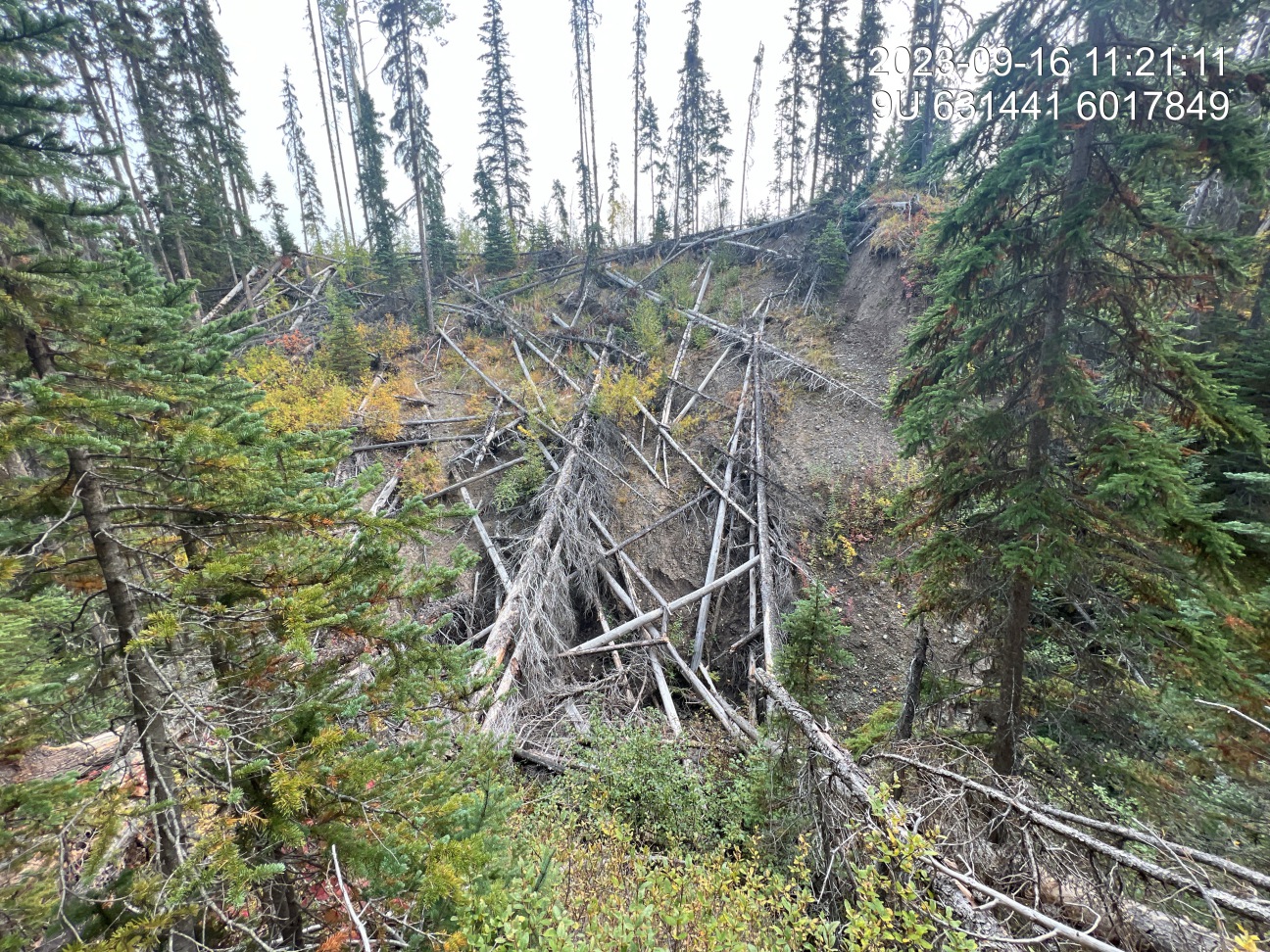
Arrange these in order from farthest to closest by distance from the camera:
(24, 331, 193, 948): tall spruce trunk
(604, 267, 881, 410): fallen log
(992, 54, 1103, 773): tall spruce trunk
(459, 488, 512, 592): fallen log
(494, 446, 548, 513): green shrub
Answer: (604, 267, 881, 410): fallen log < (494, 446, 548, 513): green shrub < (459, 488, 512, 592): fallen log < (992, 54, 1103, 773): tall spruce trunk < (24, 331, 193, 948): tall spruce trunk

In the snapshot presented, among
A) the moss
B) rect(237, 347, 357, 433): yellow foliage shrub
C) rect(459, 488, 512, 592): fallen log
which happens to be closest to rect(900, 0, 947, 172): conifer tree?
the moss

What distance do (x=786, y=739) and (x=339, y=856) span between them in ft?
12.4

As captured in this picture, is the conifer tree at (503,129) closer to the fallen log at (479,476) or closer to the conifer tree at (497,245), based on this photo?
the conifer tree at (497,245)

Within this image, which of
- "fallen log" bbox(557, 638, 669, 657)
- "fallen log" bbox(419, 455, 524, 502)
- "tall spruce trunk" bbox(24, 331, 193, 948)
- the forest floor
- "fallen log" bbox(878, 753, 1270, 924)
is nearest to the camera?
"fallen log" bbox(878, 753, 1270, 924)

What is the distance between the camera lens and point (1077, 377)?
14.3 ft

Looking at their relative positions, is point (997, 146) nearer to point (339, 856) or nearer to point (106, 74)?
point (339, 856)

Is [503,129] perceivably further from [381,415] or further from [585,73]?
[381,415]

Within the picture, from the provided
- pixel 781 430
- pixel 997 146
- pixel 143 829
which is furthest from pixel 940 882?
pixel 781 430

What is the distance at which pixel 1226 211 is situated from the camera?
34.2 feet

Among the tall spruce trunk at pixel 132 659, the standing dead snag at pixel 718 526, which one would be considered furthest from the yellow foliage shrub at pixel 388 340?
the tall spruce trunk at pixel 132 659

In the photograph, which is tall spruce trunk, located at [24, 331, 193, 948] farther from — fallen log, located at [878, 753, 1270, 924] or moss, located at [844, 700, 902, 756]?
moss, located at [844, 700, 902, 756]

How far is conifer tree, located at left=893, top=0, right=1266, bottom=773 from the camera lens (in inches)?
152

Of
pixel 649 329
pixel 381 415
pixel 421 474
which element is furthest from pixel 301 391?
pixel 649 329

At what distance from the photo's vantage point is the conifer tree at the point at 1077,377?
3.86 meters
